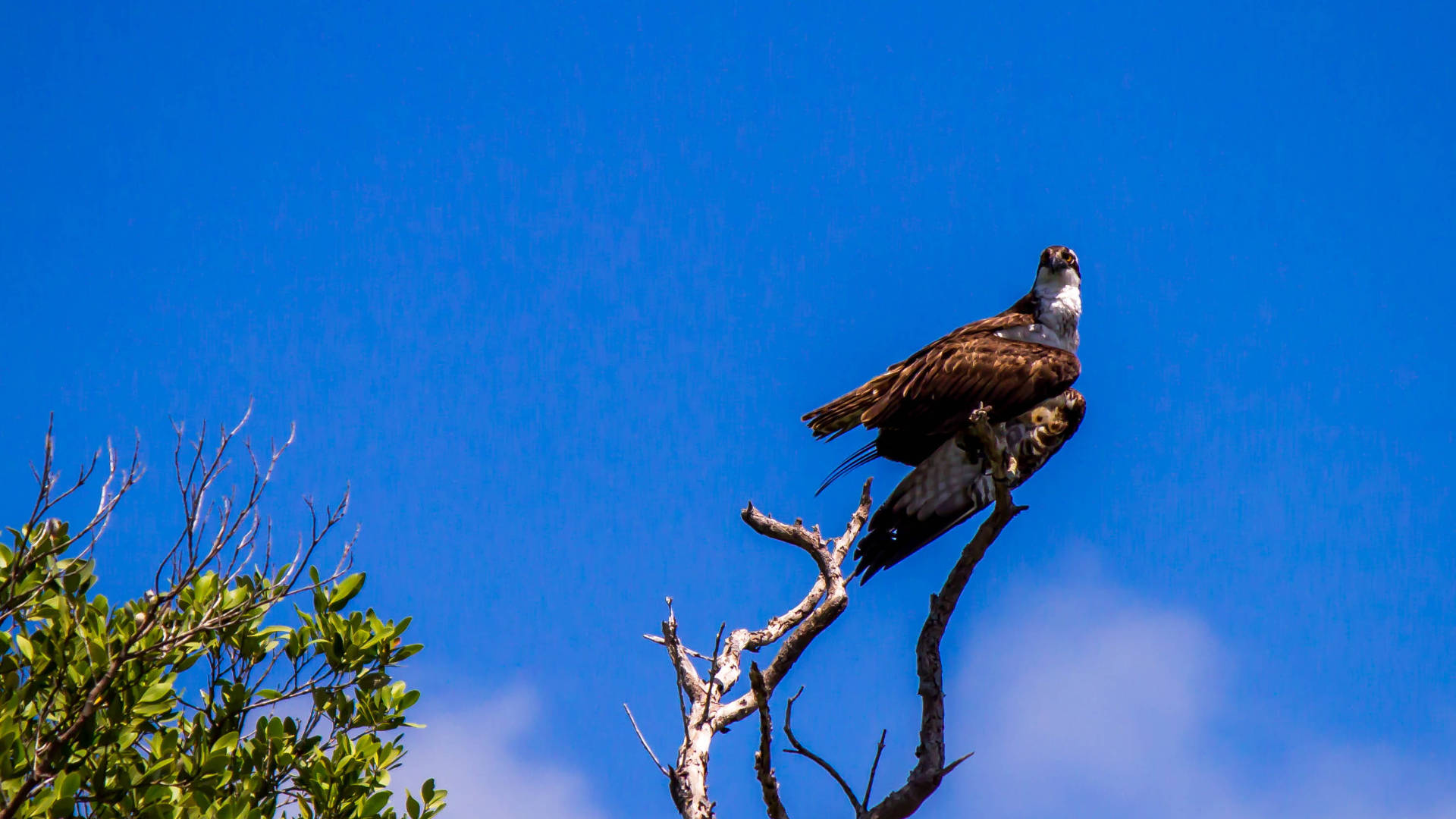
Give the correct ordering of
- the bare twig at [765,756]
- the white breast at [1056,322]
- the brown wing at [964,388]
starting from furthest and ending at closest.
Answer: the white breast at [1056,322], the brown wing at [964,388], the bare twig at [765,756]

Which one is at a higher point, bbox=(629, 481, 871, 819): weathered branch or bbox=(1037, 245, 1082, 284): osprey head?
bbox=(1037, 245, 1082, 284): osprey head

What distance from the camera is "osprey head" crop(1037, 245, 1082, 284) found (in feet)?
23.5

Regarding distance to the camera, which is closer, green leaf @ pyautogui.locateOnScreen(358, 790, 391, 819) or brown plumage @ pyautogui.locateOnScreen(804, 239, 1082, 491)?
green leaf @ pyautogui.locateOnScreen(358, 790, 391, 819)

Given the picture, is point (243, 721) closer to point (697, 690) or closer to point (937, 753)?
point (697, 690)

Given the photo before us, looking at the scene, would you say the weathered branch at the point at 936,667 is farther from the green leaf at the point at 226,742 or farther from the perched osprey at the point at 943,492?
the green leaf at the point at 226,742

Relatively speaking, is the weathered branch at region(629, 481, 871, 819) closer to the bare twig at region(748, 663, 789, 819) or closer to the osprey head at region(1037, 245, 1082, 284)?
the bare twig at region(748, 663, 789, 819)

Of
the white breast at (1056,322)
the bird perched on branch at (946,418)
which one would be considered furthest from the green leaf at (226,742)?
the white breast at (1056,322)

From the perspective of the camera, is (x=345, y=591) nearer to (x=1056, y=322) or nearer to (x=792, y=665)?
(x=792, y=665)

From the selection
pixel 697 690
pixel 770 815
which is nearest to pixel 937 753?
pixel 770 815

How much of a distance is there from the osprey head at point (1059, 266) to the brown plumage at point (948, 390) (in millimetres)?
527

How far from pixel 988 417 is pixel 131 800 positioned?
4295 millimetres

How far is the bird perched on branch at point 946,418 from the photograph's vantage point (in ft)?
20.7

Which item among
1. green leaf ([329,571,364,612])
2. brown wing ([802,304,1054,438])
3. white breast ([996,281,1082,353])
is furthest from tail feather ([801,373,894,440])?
green leaf ([329,571,364,612])

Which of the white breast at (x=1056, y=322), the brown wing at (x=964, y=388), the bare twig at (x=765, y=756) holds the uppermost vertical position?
the white breast at (x=1056, y=322)
